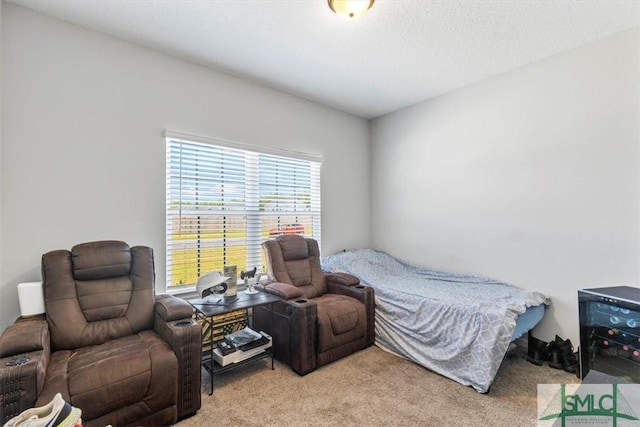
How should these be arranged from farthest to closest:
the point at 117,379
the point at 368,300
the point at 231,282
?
the point at 368,300 → the point at 231,282 → the point at 117,379

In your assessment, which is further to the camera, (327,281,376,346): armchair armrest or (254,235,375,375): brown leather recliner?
(327,281,376,346): armchair armrest

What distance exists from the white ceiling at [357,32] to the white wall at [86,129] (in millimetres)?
186

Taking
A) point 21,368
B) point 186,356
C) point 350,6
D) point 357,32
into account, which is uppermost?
point 357,32

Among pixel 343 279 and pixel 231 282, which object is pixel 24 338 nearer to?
pixel 231 282

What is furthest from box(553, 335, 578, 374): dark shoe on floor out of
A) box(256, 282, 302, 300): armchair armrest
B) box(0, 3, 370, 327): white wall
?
box(0, 3, 370, 327): white wall

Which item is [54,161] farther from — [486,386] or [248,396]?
[486,386]

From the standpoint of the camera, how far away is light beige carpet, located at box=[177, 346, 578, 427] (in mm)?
1920

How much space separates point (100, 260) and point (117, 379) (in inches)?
36.4

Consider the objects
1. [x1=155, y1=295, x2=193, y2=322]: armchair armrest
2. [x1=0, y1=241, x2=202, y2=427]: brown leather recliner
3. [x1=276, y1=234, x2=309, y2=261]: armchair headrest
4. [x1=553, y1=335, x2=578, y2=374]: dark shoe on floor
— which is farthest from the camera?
[x1=276, y1=234, x2=309, y2=261]: armchair headrest

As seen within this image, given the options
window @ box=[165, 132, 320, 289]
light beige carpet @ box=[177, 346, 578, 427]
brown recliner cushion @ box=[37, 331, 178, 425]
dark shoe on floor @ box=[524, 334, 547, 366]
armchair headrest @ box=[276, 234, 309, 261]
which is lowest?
light beige carpet @ box=[177, 346, 578, 427]

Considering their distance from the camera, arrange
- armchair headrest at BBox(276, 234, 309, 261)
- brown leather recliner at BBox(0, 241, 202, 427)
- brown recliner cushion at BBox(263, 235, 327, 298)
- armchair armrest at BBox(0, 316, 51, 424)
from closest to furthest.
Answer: armchair armrest at BBox(0, 316, 51, 424) → brown leather recliner at BBox(0, 241, 202, 427) → brown recliner cushion at BBox(263, 235, 327, 298) → armchair headrest at BBox(276, 234, 309, 261)

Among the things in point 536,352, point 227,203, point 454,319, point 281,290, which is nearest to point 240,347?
point 281,290

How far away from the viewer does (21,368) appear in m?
1.42

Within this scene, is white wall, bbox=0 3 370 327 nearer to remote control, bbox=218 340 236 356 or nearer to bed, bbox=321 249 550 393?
remote control, bbox=218 340 236 356
